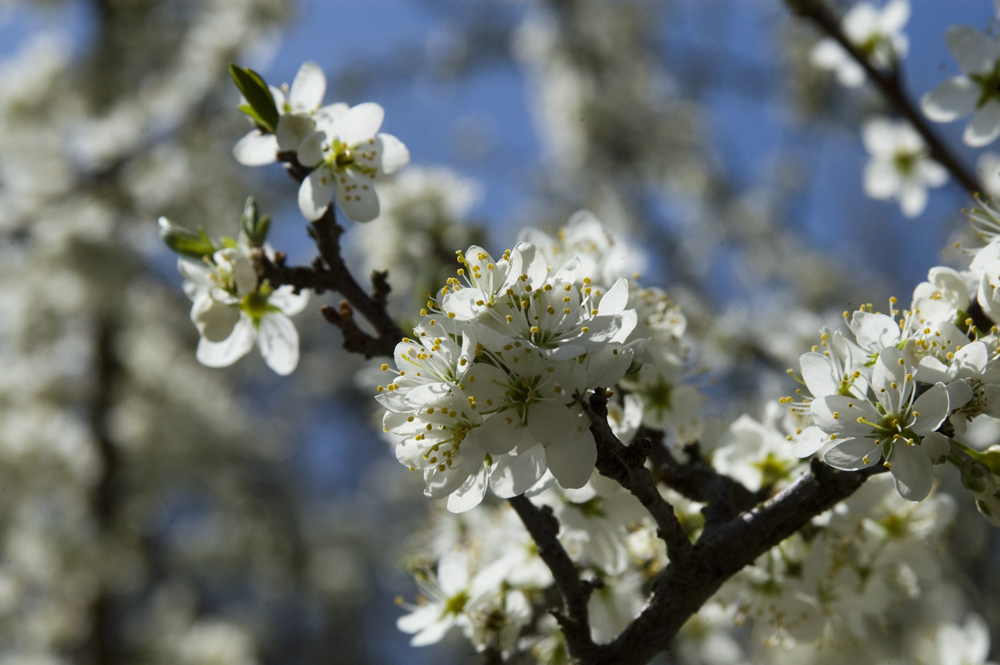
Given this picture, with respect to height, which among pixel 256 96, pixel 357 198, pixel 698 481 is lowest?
pixel 698 481

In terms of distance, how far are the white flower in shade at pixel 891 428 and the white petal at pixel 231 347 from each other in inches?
36.3

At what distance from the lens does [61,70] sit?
5.29 m

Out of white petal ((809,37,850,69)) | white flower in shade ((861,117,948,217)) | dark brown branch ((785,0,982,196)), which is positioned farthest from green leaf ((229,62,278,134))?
white flower in shade ((861,117,948,217))

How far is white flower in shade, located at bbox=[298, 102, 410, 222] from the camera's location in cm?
125

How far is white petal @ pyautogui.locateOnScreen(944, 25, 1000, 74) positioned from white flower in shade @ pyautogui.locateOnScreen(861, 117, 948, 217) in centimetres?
78

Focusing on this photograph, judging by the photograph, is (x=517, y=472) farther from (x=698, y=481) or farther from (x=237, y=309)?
(x=237, y=309)

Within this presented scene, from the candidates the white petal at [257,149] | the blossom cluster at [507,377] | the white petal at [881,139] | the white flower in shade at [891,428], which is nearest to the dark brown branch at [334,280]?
the white petal at [257,149]

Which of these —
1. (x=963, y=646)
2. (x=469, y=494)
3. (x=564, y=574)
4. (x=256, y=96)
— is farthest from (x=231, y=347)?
(x=963, y=646)

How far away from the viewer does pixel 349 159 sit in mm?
1289

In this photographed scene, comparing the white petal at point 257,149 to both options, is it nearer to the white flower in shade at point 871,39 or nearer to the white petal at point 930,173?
the white flower in shade at point 871,39

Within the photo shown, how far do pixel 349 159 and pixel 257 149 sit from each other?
18 centimetres

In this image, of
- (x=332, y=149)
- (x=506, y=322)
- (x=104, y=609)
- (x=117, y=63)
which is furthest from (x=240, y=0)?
(x=506, y=322)

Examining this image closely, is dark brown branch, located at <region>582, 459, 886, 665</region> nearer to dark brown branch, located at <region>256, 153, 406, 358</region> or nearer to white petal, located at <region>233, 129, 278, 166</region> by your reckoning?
dark brown branch, located at <region>256, 153, 406, 358</region>

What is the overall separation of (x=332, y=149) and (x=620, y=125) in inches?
221
